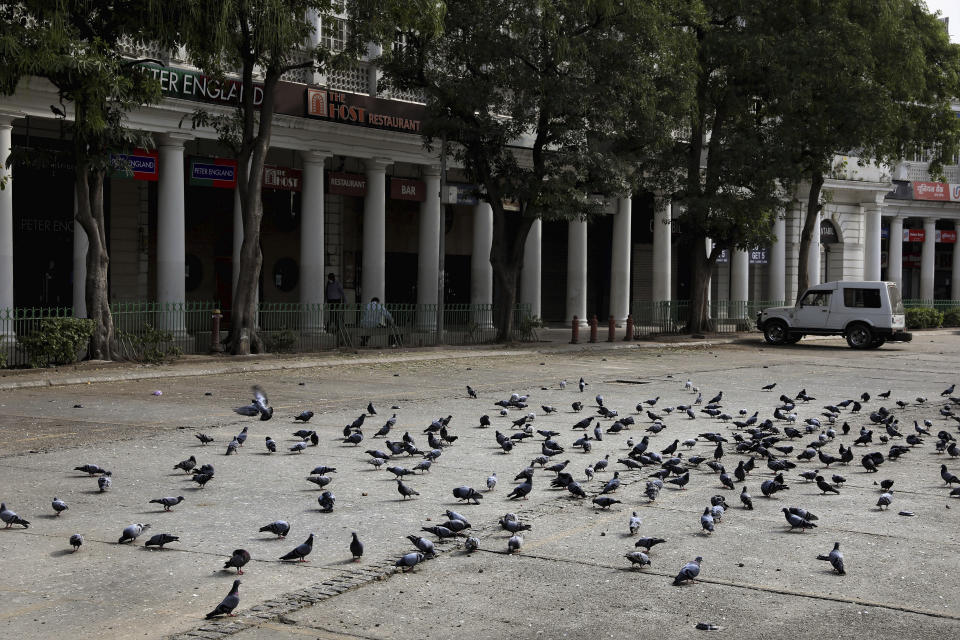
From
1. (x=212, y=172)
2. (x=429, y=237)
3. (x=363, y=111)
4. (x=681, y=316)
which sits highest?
(x=363, y=111)

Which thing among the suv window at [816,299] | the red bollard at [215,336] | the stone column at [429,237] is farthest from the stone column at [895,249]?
the red bollard at [215,336]

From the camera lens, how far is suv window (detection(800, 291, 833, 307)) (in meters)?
32.9

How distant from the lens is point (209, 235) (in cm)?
3394

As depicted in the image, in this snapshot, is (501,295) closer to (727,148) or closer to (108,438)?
(727,148)

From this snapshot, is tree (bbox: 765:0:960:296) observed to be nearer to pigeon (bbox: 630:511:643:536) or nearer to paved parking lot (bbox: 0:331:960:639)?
paved parking lot (bbox: 0:331:960:639)

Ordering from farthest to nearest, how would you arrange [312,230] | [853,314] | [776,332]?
[776,332]
[853,314]
[312,230]

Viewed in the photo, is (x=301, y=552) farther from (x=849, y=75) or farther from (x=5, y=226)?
(x=849, y=75)

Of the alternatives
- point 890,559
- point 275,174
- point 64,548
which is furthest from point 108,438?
point 275,174

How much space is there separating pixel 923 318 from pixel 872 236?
6.28 m

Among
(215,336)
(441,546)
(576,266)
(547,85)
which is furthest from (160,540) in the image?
(576,266)

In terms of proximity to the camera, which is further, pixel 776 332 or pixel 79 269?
pixel 776 332

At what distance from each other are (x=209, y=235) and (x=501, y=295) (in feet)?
32.2

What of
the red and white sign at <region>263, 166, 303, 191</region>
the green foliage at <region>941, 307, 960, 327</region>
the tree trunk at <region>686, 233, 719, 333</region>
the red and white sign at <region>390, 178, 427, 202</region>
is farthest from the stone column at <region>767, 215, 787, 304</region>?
the red and white sign at <region>263, 166, 303, 191</region>

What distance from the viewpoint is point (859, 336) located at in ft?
105
